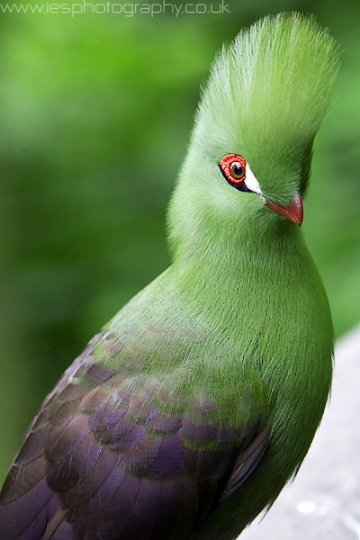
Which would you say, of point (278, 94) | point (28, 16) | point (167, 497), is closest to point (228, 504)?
point (167, 497)

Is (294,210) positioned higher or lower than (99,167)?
lower

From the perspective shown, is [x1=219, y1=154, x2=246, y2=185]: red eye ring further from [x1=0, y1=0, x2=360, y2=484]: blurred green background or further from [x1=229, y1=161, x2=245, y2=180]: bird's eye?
[x1=0, y1=0, x2=360, y2=484]: blurred green background

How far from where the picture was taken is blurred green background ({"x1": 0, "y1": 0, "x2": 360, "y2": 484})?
2.79m

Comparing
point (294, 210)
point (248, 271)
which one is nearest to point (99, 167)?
point (248, 271)

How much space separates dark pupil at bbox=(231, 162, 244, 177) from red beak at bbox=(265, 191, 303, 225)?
0.10 meters

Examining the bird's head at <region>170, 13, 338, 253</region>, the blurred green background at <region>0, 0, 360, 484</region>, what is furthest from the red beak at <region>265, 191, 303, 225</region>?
the blurred green background at <region>0, 0, 360, 484</region>

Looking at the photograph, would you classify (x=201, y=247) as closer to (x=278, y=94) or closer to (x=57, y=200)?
(x=278, y=94)

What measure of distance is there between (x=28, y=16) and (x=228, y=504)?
6.57 ft

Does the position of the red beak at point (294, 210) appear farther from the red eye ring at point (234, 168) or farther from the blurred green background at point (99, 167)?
the blurred green background at point (99, 167)

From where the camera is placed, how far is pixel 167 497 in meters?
1.43

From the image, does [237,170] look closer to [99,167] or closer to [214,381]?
[214,381]

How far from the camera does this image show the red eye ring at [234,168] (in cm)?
138

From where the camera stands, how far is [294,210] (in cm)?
134

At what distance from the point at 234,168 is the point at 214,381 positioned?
423mm
